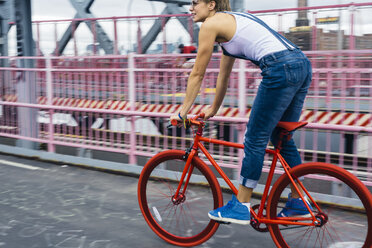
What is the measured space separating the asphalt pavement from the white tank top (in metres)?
1.55

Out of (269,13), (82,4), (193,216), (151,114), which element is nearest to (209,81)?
(151,114)

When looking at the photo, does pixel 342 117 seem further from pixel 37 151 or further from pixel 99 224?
pixel 37 151

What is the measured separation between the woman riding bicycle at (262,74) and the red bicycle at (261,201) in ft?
0.33

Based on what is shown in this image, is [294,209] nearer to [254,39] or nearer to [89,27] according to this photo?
[254,39]

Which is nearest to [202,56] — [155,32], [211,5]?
[211,5]

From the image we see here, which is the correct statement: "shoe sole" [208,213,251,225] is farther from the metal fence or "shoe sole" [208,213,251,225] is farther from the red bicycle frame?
the metal fence

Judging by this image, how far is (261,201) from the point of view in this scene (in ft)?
10.2

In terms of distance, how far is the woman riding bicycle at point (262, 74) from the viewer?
9.33 feet

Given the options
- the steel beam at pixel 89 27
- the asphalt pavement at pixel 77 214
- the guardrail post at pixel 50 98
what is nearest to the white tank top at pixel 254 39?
the asphalt pavement at pixel 77 214

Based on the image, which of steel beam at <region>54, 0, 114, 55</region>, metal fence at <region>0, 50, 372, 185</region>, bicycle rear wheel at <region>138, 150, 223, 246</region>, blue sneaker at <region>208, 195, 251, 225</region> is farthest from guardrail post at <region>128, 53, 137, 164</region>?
steel beam at <region>54, 0, 114, 55</region>

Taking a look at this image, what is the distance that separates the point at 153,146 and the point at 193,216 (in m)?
2.31

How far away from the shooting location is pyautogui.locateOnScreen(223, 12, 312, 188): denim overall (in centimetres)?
284

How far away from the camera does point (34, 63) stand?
7.36 m

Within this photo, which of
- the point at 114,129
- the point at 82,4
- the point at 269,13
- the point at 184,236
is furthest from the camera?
the point at 82,4
